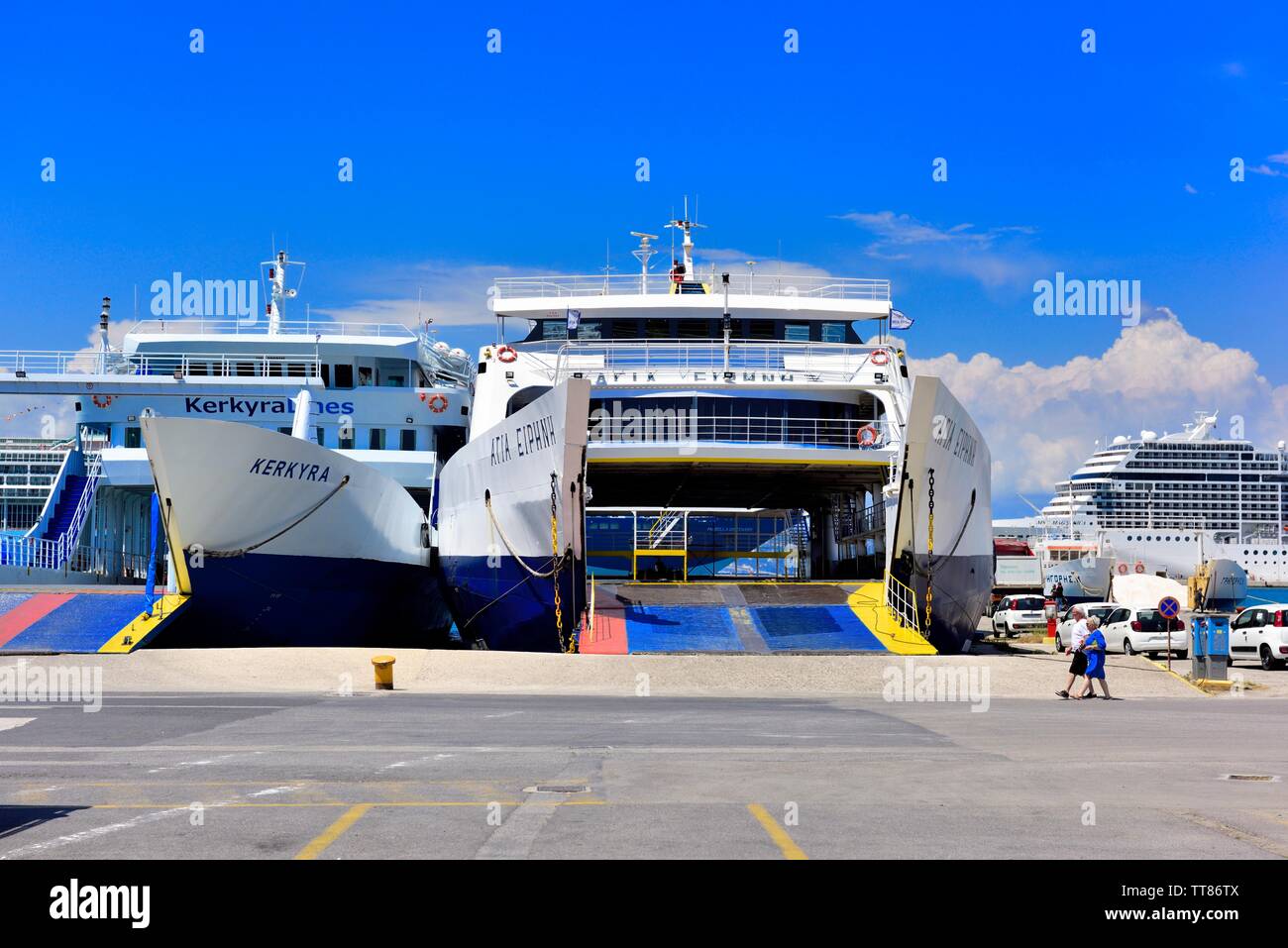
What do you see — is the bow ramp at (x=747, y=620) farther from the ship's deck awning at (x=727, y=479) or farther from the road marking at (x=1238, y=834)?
the road marking at (x=1238, y=834)

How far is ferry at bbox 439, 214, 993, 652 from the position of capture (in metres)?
22.3

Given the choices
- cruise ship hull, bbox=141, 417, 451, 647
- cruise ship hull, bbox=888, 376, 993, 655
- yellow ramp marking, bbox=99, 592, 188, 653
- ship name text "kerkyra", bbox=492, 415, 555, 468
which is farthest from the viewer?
cruise ship hull, bbox=141, 417, 451, 647

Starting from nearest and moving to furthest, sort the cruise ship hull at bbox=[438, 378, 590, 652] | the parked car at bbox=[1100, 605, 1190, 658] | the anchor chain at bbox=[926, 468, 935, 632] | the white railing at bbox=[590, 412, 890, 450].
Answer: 1. the cruise ship hull at bbox=[438, 378, 590, 652]
2. the anchor chain at bbox=[926, 468, 935, 632]
3. the white railing at bbox=[590, 412, 890, 450]
4. the parked car at bbox=[1100, 605, 1190, 658]

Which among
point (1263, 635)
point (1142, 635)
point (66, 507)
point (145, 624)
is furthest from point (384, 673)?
point (1142, 635)

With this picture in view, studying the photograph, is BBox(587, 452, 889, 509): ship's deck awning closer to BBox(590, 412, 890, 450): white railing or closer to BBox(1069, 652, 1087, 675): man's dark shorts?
BBox(590, 412, 890, 450): white railing

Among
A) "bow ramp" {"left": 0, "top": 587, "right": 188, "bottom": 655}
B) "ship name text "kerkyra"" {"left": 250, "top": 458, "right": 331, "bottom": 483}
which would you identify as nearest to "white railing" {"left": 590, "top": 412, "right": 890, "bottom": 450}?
"ship name text "kerkyra"" {"left": 250, "top": 458, "right": 331, "bottom": 483}

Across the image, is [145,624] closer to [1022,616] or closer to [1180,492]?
[1022,616]

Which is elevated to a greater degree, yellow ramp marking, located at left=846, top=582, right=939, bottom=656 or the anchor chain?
the anchor chain

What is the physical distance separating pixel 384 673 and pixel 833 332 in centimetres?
1521

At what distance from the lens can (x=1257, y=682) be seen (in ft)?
74.4

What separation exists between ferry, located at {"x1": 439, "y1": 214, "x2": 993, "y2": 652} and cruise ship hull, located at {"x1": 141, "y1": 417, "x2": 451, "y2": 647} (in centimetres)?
218

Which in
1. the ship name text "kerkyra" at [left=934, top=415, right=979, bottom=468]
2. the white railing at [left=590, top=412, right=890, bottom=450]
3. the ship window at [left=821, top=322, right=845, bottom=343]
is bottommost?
the ship name text "kerkyra" at [left=934, top=415, right=979, bottom=468]
